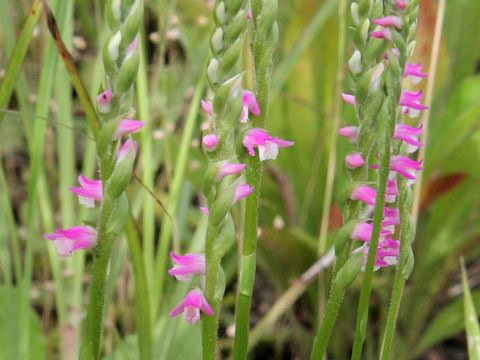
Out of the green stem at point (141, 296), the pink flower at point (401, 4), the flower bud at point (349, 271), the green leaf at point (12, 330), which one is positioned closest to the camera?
the pink flower at point (401, 4)

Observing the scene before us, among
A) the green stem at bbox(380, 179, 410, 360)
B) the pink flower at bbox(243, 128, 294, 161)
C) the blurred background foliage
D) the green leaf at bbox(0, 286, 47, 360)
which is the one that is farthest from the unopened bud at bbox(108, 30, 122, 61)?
the blurred background foliage

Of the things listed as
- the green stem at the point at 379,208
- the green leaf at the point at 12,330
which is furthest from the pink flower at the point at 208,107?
the green leaf at the point at 12,330

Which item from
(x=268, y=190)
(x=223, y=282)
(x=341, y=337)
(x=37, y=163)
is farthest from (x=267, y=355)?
(x=223, y=282)

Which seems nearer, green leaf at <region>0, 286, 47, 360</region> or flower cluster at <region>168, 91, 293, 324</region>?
flower cluster at <region>168, 91, 293, 324</region>

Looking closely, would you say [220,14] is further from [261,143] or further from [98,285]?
[98,285]

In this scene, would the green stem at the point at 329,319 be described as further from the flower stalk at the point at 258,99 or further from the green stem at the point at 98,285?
the green stem at the point at 98,285

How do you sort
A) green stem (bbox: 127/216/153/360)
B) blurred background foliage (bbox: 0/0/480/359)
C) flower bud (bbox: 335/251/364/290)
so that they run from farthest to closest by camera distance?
blurred background foliage (bbox: 0/0/480/359) → green stem (bbox: 127/216/153/360) → flower bud (bbox: 335/251/364/290)

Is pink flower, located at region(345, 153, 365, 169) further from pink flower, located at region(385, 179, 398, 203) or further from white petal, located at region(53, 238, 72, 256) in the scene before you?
white petal, located at region(53, 238, 72, 256)
